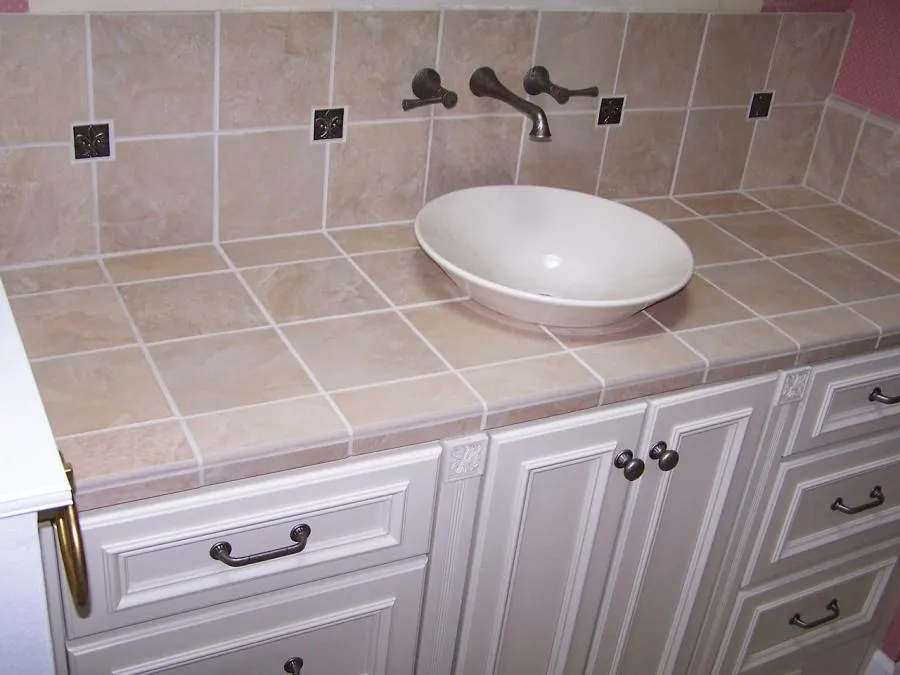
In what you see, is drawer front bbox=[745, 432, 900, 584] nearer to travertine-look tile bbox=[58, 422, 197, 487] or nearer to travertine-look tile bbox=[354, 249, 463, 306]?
travertine-look tile bbox=[354, 249, 463, 306]

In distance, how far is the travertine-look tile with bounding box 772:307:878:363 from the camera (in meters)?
1.58

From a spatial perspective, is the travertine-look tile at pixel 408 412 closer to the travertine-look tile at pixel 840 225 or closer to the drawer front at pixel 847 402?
the drawer front at pixel 847 402

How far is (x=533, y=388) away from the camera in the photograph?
1378mm

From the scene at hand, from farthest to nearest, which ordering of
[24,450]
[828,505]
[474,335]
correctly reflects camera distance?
[828,505] < [474,335] < [24,450]

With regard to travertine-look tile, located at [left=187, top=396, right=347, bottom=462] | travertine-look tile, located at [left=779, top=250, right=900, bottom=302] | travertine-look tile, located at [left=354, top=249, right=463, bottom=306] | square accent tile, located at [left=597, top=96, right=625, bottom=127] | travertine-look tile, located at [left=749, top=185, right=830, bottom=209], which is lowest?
travertine-look tile, located at [left=187, top=396, right=347, bottom=462]

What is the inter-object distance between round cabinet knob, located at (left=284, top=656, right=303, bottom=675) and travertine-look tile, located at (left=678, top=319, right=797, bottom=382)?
2.25 feet

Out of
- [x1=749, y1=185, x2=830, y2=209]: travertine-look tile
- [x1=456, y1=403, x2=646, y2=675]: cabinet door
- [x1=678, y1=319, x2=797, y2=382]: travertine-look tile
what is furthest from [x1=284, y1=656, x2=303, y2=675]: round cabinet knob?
[x1=749, y1=185, x2=830, y2=209]: travertine-look tile

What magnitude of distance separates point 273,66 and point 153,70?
18 centimetres

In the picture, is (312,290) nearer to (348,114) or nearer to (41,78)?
(348,114)

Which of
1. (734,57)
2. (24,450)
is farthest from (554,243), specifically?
(24,450)

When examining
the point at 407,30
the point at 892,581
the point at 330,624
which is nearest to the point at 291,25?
the point at 407,30

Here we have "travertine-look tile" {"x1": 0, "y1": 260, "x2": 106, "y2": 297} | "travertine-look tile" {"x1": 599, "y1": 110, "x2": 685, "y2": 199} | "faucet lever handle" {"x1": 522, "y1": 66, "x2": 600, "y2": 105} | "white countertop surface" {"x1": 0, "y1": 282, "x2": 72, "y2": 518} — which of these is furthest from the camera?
"travertine-look tile" {"x1": 599, "y1": 110, "x2": 685, "y2": 199}

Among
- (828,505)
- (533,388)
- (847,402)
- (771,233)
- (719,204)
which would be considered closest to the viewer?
(533,388)

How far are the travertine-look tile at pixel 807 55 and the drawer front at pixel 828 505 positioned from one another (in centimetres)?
69
